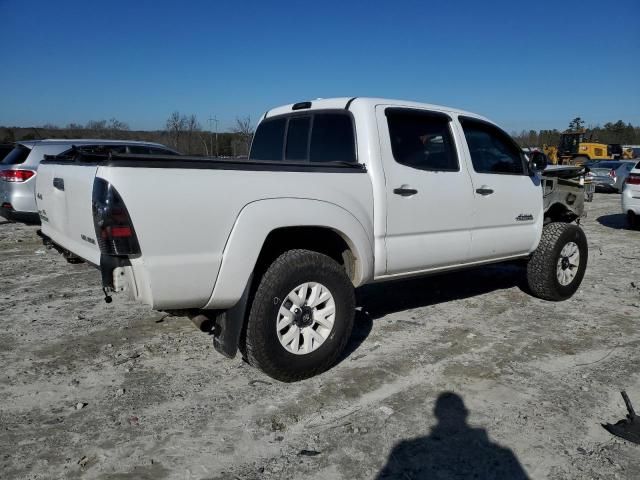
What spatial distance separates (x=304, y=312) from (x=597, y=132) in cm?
8162

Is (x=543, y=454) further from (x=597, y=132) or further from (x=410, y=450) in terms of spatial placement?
(x=597, y=132)

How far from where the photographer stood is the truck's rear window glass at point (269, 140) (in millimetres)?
4969

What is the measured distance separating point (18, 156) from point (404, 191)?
24.0ft

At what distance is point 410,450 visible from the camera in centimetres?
287

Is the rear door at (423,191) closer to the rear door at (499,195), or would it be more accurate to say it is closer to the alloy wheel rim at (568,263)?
the rear door at (499,195)

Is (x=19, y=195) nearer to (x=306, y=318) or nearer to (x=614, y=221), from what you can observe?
(x=306, y=318)

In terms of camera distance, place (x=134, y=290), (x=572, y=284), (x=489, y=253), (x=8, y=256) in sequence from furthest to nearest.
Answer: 1. (x=8, y=256)
2. (x=572, y=284)
3. (x=489, y=253)
4. (x=134, y=290)

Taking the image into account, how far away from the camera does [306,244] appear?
397 cm

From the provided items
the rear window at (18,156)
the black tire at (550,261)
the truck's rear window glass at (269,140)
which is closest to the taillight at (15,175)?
the rear window at (18,156)

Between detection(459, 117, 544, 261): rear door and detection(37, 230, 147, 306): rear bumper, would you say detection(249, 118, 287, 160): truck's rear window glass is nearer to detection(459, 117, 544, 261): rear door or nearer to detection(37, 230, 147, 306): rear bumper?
detection(459, 117, 544, 261): rear door

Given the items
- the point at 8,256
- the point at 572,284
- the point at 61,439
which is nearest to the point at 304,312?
the point at 61,439

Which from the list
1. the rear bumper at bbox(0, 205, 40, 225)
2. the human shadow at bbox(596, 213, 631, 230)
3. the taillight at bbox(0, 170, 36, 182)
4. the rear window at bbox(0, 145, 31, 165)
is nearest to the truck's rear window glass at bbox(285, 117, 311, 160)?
the rear bumper at bbox(0, 205, 40, 225)

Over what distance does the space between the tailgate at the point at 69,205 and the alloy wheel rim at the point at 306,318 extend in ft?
4.07

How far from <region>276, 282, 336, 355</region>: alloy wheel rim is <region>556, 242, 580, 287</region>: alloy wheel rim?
322 cm
